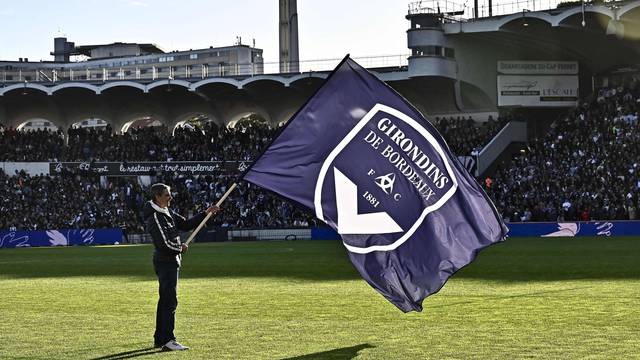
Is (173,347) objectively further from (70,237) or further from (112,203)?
(112,203)

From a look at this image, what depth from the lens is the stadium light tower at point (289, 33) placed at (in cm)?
7219

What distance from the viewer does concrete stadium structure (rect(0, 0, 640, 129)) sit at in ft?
200

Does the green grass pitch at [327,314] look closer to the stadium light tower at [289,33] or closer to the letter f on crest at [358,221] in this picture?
the letter f on crest at [358,221]

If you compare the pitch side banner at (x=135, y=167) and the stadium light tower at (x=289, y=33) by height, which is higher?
the stadium light tower at (x=289, y=33)

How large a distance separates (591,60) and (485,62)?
6.97m

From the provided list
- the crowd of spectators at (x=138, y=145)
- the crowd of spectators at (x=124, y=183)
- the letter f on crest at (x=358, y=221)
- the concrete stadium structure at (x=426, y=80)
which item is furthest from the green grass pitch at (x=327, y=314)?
the crowd of spectators at (x=138, y=145)

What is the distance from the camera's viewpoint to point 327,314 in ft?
52.6

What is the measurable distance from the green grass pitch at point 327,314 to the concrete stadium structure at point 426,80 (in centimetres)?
3346

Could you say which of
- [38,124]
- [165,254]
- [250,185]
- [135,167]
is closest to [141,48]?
[38,124]

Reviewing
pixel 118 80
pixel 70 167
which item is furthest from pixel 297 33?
pixel 70 167

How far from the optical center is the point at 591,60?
6619cm

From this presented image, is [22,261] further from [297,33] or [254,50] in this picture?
[254,50]

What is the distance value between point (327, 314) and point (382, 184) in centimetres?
467

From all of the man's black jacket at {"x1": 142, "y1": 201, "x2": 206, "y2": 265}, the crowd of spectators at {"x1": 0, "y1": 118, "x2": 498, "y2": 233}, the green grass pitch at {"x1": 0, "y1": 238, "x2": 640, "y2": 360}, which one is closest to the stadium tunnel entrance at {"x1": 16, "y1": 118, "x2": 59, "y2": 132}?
the crowd of spectators at {"x1": 0, "y1": 118, "x2": 498, "y2": 233}
